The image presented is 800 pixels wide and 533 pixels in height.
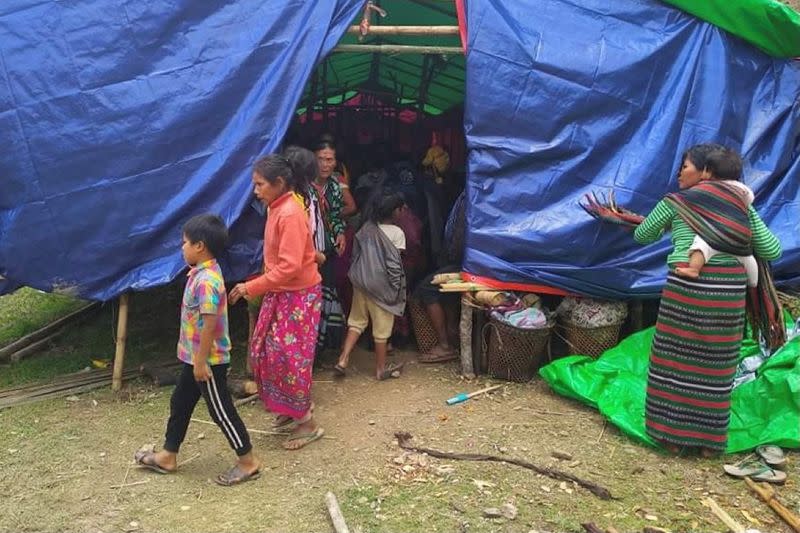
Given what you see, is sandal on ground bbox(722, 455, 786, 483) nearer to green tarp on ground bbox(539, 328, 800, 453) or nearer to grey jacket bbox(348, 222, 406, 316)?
green tarp on ground bbox(539, 328, 800, 453)

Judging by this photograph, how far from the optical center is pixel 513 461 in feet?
12.7

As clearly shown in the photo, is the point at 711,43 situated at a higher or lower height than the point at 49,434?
higher

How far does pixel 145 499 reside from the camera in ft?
11.5

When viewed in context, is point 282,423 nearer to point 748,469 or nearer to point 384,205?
point 384,205

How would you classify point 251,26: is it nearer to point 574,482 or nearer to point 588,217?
point 588,217

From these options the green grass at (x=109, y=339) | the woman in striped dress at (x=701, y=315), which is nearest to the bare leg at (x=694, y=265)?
the woman in striped dress at (x=701, y=315)

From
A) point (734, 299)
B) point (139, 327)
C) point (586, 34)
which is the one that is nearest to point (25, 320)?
point (139, 327)

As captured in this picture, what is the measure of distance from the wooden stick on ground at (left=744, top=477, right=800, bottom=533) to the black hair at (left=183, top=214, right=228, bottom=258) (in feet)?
9.91

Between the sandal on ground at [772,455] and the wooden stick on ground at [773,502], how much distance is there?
20 cm

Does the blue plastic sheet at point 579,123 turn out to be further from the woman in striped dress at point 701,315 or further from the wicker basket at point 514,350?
the woman in striped dress at point 701,315

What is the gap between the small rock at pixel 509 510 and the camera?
3.36 m

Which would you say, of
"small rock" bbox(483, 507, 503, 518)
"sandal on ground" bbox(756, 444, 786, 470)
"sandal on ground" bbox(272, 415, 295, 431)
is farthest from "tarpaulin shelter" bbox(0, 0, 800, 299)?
"small rock" bbox(483, 507, 503, 518)

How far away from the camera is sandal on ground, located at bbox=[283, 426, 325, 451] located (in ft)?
13.3

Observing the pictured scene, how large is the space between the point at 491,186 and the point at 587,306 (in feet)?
3.61
